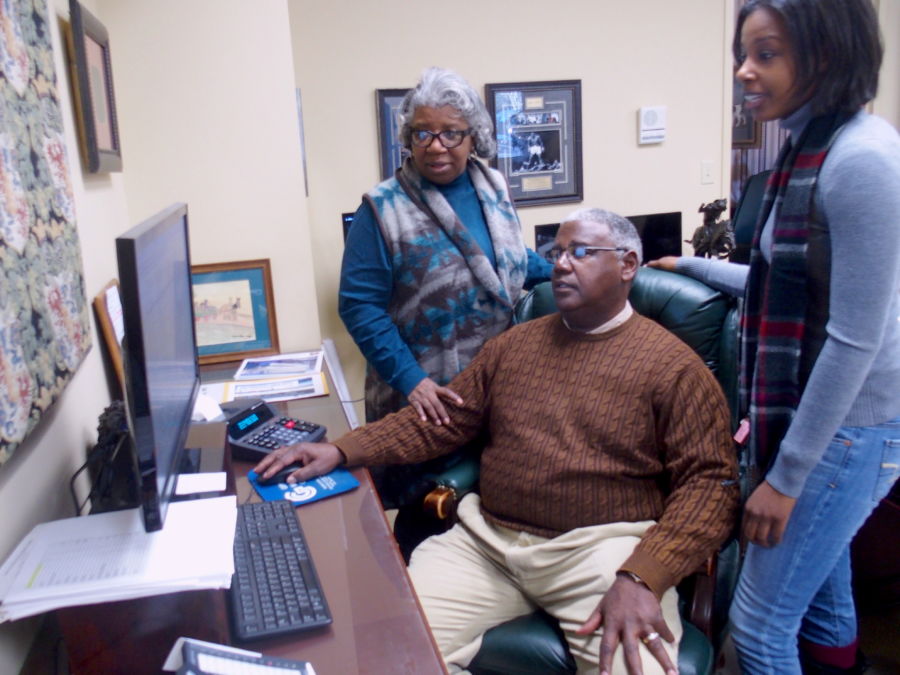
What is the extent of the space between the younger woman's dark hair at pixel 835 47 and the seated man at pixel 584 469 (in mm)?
554

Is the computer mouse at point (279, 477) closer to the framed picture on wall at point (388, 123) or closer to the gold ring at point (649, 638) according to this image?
the gold ring at point (649, 638)

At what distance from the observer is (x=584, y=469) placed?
4.76 ft

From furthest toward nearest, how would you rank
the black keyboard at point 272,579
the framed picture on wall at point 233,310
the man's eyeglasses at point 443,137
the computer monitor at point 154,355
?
1. the framed picture on wall at point 233,310
2. the man's eyeglasses at point 443,137
3. the black keyboard at point 272,579
4. the computer monitor at point 154,355

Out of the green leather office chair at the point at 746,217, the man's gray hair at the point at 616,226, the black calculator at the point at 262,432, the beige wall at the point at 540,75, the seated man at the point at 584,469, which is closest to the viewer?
the seated man at the point at 584,469

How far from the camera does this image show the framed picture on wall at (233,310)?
220 cm

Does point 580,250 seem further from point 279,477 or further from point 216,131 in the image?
point 216,131

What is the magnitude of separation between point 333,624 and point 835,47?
1.10m

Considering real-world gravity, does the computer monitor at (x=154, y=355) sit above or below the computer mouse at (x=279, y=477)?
above

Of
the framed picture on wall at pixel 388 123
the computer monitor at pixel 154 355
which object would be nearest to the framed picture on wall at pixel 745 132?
the framed picture on wall at pixel 388 123

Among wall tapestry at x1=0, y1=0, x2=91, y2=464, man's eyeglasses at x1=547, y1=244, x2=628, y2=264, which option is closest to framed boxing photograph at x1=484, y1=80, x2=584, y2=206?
man's eyeglasses at x1=547, y1=244, x2=628, y2=264

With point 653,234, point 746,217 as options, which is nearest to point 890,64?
point 653,234

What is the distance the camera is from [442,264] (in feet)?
5.75

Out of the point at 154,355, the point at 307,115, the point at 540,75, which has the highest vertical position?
the point at 540,75

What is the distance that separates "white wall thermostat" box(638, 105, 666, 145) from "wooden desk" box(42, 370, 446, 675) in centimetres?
285
